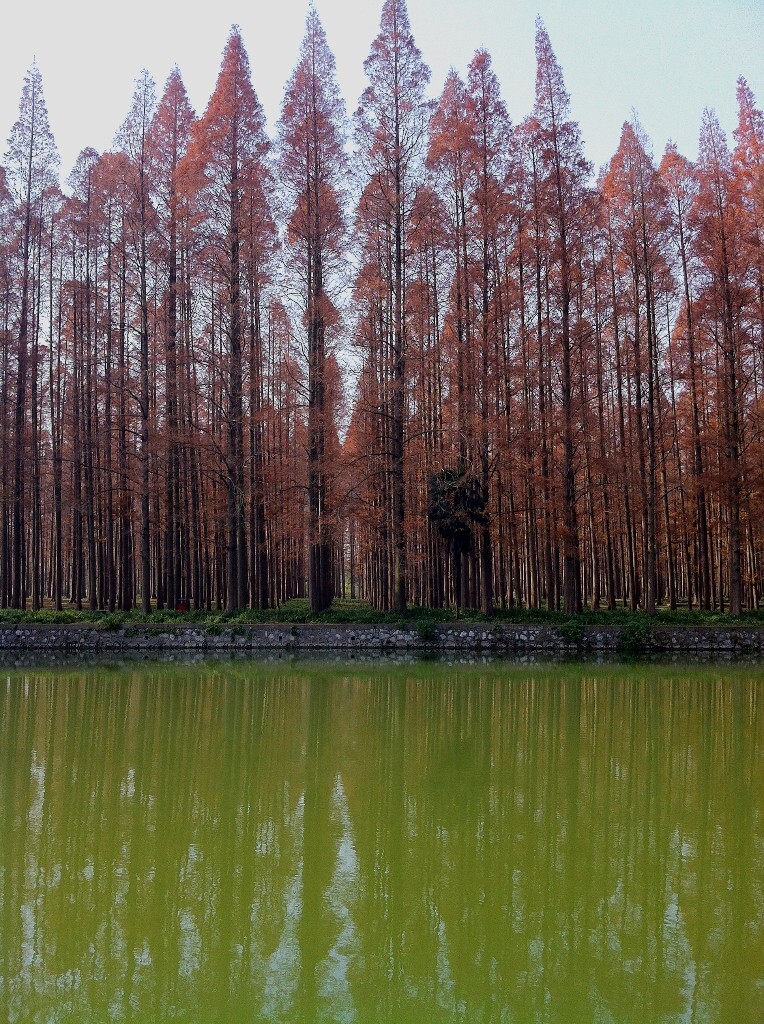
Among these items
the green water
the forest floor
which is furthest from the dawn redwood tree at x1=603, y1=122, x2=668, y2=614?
the green water

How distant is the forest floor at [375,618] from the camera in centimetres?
1923

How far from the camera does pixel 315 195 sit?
21656 millimetres

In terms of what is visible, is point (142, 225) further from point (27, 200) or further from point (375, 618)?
point (375, 618)

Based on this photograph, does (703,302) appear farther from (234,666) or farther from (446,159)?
(234,666)

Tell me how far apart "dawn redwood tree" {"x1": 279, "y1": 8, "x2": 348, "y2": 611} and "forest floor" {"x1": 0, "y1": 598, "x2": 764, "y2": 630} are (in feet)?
5.52

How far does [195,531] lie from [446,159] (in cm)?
1304

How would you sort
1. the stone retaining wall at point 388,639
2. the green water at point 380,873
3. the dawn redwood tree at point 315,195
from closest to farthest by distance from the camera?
1. the green water at point 380,873
2. the stone retaining wall at point 388,639
3. the dawn redwood tree at point 315,195

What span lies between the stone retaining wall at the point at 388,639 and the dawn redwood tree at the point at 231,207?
2.69 meters

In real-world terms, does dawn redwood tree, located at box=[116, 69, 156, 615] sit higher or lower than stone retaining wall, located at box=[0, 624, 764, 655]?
higher

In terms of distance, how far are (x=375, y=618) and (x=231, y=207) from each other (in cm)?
1166

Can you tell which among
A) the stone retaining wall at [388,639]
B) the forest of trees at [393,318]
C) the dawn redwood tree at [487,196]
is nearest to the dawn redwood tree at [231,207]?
the forest of trees at [393,318]

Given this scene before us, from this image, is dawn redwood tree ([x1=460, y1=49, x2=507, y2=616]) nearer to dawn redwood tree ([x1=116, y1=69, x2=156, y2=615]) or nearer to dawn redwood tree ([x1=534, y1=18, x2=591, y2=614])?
dawn redwood tree ([x1=534, y1=18, x2=591, y2=614])

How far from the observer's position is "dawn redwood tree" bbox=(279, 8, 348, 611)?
21359 millimetres

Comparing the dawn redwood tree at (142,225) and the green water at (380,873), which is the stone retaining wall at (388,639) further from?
the green water at (380,873)
